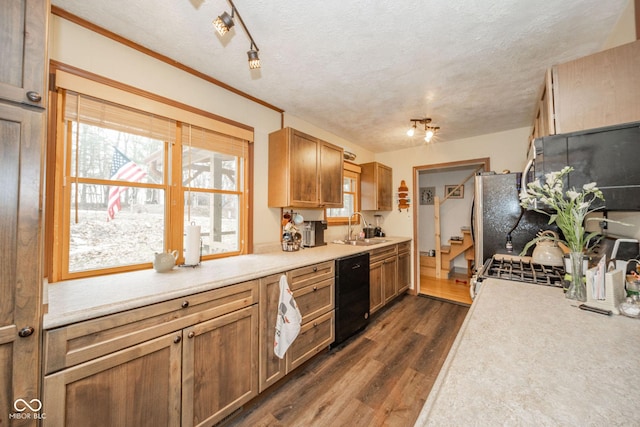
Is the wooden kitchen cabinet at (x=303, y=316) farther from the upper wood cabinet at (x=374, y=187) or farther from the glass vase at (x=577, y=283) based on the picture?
the upper wood cabinet at (x=374, y=187)

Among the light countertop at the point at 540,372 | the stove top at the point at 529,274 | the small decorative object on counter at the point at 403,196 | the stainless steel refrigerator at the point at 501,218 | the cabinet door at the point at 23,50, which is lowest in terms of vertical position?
the light countertop at the point at 540,372

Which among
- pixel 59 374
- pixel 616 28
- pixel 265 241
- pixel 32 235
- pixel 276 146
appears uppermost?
pixel 616 28

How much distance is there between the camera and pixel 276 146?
247cm

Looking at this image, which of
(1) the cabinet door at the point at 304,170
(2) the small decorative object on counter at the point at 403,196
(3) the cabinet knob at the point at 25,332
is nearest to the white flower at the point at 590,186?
(1) the cabinet door at the point at 304,170

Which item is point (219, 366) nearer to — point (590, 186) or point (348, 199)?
point (590, 186)

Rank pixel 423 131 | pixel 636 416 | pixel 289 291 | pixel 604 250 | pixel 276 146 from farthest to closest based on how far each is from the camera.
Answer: pixel 423 131 → pixel 276 146 → pixel 289 291 → pixel 604 250 → pixel 636 416

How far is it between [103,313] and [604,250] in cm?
273

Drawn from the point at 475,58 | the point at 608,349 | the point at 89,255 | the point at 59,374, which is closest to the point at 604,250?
the point at 608,349

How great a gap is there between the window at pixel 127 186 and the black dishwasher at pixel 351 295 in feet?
3.70

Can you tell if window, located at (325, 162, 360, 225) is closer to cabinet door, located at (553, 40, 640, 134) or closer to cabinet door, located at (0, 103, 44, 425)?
cabinet door, located at (553, 40, 640, 134)

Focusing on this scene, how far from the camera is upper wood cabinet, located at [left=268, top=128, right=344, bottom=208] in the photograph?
2393mm

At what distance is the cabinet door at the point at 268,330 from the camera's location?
1.64 meters

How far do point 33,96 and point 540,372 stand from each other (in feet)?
6.18

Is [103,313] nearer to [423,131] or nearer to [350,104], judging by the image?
[350,104]
